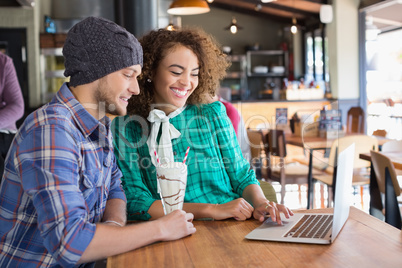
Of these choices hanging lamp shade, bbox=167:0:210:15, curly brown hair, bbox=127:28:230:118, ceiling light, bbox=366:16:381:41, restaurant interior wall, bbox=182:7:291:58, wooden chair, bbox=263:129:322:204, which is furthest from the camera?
restaurant interior wall, bbox=182:7:291:58

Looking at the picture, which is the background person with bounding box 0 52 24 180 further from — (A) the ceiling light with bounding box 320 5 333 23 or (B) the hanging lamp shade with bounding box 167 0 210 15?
(A) the ceiling light with bounding box 320 5 333 23

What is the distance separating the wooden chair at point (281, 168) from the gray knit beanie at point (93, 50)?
129 inches

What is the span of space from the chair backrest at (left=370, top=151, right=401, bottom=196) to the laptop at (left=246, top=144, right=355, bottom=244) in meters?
1.61

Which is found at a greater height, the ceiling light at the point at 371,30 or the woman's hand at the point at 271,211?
the ceiling light at the point at 371,30

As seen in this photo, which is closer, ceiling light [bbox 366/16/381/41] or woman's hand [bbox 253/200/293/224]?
woman's hand [bbox 253/200/293/224]

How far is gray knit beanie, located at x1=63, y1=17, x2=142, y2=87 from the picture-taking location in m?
1.34

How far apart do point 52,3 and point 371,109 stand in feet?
21.4

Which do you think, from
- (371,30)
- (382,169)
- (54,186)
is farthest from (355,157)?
(371,30)

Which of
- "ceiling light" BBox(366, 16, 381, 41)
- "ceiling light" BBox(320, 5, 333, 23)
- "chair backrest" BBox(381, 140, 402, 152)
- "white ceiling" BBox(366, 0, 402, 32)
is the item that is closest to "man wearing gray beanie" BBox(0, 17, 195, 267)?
"chair backrest" BBox(381, 140, 402, 152)

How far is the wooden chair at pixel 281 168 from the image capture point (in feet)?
14.8

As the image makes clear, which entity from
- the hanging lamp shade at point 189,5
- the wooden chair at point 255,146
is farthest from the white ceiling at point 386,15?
the wooden chair at point 255,146

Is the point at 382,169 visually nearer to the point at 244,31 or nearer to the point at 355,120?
the point at 355,120

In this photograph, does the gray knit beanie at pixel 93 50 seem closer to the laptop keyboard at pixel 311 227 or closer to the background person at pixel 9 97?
the laptop keyboard at pixel 311 227

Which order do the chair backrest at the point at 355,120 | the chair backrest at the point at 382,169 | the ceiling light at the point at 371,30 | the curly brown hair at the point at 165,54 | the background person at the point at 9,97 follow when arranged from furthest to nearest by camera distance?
the ceiling light at the point at 371,30, the chair backrest at the point at 355,120, the chair backrest at the point at 382,169, the background person at the point at 9,97, the curly brown hair at the point at 165,54
